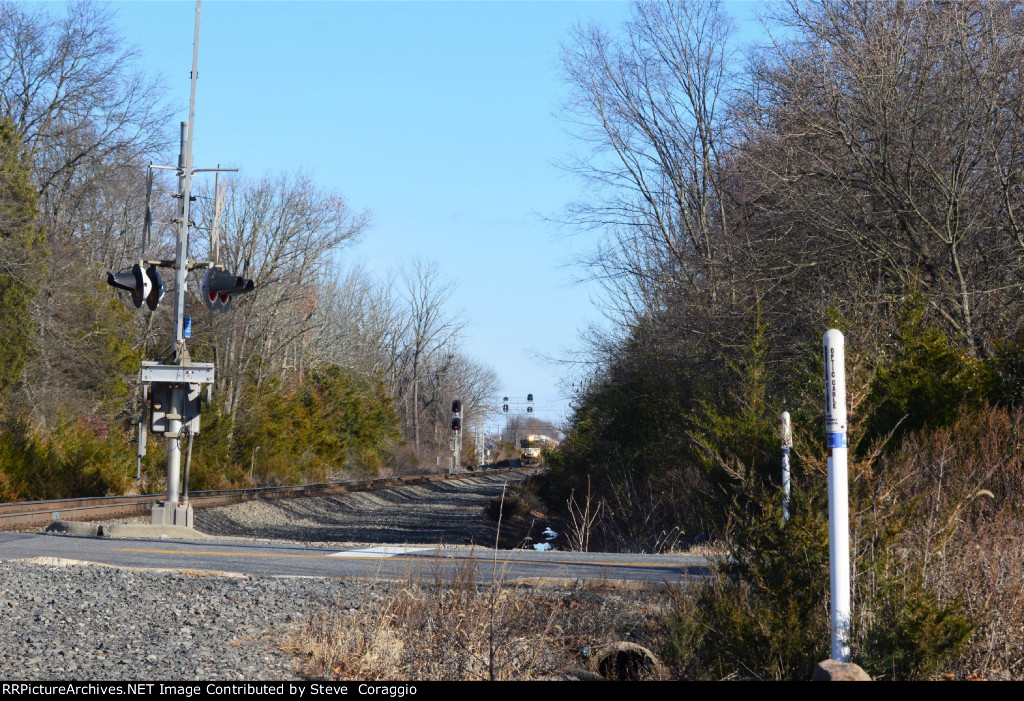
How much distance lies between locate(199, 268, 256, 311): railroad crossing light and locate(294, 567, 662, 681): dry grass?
918 centimetres

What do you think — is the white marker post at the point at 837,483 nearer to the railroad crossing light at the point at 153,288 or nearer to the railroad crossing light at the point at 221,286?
the railroad crossing light at the point at 221,286

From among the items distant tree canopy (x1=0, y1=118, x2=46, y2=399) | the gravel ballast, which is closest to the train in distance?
distant tree canopy (x1=0, y1=118, x2=46, y2=399)

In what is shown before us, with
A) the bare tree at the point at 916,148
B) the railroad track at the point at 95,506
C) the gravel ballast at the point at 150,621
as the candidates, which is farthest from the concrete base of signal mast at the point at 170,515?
the bare tree at the point at 916,148

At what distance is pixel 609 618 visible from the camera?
814cm

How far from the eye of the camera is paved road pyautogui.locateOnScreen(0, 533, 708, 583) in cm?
1033

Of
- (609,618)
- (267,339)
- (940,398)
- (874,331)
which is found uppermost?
(267,339)

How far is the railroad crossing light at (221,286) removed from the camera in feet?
55.3

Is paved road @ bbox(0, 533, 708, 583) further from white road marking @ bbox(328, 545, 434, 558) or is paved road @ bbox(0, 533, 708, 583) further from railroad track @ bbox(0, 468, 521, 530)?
railroad track @ bbox(0, 468, 521, 530)

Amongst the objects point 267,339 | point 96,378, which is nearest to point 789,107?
point 96,378

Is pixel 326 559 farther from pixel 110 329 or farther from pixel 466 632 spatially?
pixel 110 329

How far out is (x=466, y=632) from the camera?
7.04 m

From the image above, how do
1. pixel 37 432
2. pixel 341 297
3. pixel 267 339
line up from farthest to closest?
1. pixel 341 297
2. pixel 267 339
3. pixel 37 432

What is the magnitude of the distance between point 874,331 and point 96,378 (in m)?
28.6

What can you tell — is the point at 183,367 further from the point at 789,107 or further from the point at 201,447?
the point at 201,447
